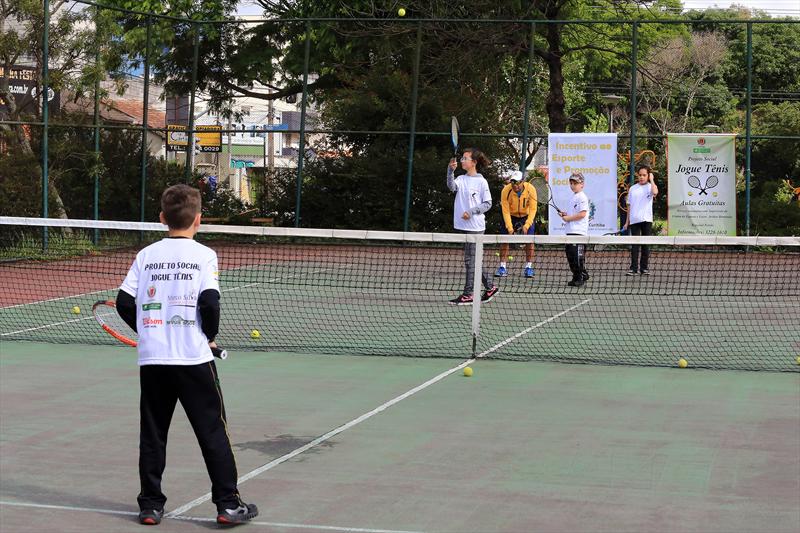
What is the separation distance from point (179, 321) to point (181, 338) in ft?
0.25

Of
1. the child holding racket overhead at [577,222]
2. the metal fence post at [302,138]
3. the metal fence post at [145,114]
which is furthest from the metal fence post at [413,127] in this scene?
the child holding racket overhead at [577,222]

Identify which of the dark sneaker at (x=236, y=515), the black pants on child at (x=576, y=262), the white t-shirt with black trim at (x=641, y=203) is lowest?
the dark sneaker at (x=236, y=515)

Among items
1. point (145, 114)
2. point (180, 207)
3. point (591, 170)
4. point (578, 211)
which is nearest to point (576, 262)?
point (578, 211)

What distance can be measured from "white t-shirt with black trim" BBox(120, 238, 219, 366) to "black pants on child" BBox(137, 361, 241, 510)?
0.06 m

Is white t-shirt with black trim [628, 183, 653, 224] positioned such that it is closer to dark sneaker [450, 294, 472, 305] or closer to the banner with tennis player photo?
the banner with tennis player photo

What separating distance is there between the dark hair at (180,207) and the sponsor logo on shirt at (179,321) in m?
0.41

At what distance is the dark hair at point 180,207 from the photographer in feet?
17.6

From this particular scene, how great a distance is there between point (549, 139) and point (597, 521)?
17.6 m

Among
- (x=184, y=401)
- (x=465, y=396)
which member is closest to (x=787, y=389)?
(x=465, y=396)

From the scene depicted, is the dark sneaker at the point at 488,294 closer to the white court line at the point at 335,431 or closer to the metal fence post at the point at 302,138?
the white court line at the point at 335,431

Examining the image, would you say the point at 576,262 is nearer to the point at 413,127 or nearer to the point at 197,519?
the point at 413,127

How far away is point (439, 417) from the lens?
789 cm

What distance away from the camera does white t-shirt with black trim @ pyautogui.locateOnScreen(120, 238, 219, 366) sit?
530 centimetres

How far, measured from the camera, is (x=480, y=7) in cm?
2552
